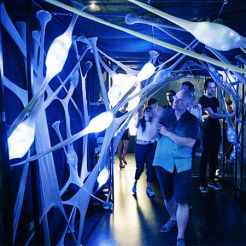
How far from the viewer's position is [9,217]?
1.21 m

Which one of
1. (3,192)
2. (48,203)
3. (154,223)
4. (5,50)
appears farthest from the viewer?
(154,223)

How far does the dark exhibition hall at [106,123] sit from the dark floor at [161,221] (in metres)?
0.01

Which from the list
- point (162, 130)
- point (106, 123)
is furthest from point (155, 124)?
point (106, 123)

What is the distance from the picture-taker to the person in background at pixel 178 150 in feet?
8.34

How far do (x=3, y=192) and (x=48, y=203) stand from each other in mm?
784

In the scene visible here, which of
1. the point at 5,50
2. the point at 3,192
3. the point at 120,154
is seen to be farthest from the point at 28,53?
the point at 120,154

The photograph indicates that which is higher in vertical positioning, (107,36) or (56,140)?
(107,36)

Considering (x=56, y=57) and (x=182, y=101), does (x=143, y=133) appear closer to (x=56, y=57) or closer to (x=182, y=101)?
(x=182, y=101)

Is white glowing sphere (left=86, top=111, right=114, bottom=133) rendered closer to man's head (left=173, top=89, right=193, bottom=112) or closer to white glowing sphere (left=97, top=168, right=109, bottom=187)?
man's head (left=173, top=89, right=193, bottom=112)

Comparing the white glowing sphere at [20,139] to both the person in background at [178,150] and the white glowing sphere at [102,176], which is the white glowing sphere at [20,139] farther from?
the white glowing sphere at [102,176]

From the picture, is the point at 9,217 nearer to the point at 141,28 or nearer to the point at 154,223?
the point at 141,28

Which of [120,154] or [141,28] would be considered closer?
[141,28]

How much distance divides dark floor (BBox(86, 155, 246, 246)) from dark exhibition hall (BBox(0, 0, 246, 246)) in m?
0.01

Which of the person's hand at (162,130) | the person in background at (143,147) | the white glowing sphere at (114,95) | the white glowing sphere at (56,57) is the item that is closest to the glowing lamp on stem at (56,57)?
the white glowing sphere at (56,57)
